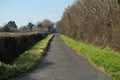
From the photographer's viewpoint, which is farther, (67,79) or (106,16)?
(106,16)

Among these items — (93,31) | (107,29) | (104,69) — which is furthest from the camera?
(93,31)

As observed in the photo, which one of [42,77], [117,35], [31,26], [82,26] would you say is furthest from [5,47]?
[31,26]

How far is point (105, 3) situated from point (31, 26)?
512 ft

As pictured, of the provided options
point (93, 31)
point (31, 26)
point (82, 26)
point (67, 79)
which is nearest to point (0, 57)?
point (67, 79)

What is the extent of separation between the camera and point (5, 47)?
24.5m

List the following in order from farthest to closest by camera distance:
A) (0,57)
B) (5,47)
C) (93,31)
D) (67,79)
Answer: (93,31)
(5,47)
(0,57)
(67,79)

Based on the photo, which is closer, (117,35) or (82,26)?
(117,35)

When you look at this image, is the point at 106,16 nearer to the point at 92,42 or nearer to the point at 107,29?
the point at 107,29

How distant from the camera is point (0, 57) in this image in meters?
22.6

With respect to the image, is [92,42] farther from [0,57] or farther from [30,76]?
[30,76]

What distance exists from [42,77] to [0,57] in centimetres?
856

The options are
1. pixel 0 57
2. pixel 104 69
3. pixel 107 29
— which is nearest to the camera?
pixel 104 69

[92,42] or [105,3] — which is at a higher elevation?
[105,3]

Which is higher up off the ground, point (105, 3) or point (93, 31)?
point (105, 3)
